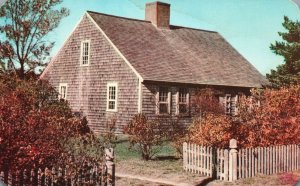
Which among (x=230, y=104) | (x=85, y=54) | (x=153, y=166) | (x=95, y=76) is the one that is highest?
(x=85, y=54)

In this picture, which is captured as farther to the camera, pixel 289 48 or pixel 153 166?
pixel 153 166

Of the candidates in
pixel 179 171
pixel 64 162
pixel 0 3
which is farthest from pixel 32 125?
pixel 179 171

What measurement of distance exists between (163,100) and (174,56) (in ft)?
7.43

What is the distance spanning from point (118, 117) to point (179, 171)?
15.7ft

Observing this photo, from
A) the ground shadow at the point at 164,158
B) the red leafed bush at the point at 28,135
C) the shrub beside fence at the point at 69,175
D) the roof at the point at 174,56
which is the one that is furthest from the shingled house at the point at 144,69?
the shrub beside fence at the point at 69,175

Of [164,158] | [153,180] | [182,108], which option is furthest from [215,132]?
[182,108]

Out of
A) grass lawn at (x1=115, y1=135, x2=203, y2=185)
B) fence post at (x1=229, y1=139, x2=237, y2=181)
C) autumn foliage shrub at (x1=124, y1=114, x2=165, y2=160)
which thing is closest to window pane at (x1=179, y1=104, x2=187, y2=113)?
grass lawn at (x1=115, y1=135, x2=203, y2=185)

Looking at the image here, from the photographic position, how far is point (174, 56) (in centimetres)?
1595

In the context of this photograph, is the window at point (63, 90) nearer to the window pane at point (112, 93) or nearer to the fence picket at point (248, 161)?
the window pane at point (112, 93)

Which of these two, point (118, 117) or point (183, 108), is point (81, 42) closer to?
point (118, 117)

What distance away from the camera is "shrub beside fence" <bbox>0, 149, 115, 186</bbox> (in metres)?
8.00

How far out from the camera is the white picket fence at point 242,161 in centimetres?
1032

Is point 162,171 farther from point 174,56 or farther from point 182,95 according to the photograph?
point 182,95

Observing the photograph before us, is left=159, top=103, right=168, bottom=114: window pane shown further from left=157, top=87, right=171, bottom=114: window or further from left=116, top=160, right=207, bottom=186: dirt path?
left=116, top=160, right=207, bottom=186: dirt path
